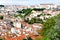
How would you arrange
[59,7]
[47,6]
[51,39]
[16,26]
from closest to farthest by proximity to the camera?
[51,39] < [16,26] < [59,7] < [47,6]

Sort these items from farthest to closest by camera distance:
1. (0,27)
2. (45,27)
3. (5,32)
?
(0,27) → (5,32) → (45,27)

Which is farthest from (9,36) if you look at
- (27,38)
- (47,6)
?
(47,6)

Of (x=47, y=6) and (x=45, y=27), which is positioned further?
(x=47, y=6)

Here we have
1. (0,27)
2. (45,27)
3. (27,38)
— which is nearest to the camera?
(27,38)

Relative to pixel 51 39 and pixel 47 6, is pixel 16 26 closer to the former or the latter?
pixel 51 39

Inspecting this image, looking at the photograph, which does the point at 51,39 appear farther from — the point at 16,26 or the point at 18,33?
the point at 16,26

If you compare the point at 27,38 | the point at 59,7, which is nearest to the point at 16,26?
the point at 27,38

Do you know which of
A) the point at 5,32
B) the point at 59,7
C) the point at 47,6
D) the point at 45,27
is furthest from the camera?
the point at 47,6

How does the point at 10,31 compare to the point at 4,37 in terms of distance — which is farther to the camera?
the point at 10,31

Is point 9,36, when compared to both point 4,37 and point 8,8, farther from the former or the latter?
point 8,8
